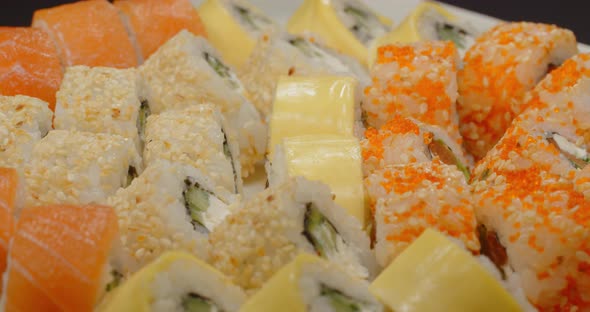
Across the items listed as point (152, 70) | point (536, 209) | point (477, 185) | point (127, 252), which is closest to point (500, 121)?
point (477, 185)

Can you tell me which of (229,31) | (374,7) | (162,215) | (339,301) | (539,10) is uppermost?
(339,301)

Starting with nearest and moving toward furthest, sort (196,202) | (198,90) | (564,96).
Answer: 1. (196,202)
2. (564,96)
3. (198,90)

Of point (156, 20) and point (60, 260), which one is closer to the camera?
point (60, 260)

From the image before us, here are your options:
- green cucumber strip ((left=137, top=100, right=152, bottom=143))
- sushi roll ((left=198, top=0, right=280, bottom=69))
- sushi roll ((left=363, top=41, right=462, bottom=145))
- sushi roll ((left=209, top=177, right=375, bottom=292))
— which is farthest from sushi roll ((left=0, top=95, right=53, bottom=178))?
sushi roll ((left=363, top=41, right=462, bottom=145))

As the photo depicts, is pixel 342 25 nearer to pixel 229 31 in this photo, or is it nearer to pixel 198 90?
pixel 229 31

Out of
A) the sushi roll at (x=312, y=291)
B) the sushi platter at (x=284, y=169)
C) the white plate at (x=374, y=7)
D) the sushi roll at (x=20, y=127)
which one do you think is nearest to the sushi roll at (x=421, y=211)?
the sushi platter at (x=284, y=169)

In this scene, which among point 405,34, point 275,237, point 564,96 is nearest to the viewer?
point 275,237

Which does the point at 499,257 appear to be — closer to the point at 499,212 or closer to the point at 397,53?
the point at 499,212

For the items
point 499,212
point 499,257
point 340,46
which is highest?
point 499,212

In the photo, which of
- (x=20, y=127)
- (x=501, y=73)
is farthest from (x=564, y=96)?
(x=20, y=127)
